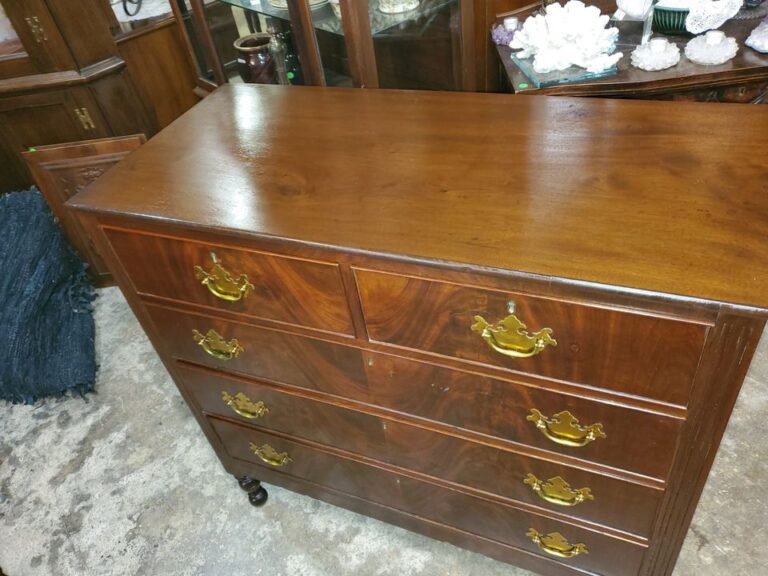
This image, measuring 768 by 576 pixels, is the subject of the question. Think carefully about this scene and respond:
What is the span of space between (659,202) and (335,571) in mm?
1034

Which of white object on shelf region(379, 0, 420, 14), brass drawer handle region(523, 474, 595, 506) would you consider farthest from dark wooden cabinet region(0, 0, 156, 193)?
brass drawer handle region(523, 474, 595, 506)

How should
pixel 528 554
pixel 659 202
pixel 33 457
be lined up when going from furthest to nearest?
pixel 33 457 → pixel 528 554 → pixel 659 202

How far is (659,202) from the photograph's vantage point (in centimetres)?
78

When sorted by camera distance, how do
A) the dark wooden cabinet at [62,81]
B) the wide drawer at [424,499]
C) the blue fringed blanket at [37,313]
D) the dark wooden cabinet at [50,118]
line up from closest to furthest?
the wide drawer at [424,499] < the blue fringed blanket at [37,313] < the dark wooden cabinet at [62,81] < the dark wooden cabinet at [50,118]

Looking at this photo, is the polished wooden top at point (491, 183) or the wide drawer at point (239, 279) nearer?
the polished wooden top at point (491, 183)

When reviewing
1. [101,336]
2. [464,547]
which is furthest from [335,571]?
[101,336]

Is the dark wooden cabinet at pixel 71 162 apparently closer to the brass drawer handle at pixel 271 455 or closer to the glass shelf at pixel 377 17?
the glass shelf at pixel 377 17

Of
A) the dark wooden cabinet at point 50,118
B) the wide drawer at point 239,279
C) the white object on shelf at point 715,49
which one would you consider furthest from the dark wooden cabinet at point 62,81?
the white object on shelf at point 715,49

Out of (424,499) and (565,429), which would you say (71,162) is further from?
(565,429)

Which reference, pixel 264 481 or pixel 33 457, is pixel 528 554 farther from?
pixel 33 457

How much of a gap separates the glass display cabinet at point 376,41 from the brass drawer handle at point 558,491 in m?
0.92

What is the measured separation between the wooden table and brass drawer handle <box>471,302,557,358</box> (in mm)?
700

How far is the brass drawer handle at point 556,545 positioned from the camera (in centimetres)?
106

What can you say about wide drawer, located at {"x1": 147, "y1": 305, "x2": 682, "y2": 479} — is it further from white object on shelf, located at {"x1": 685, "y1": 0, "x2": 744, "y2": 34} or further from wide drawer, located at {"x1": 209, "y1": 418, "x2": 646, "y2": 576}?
white object on shelf, located at {"x1": 685, "y1": 0, "x2": 744, "y2": 34}
